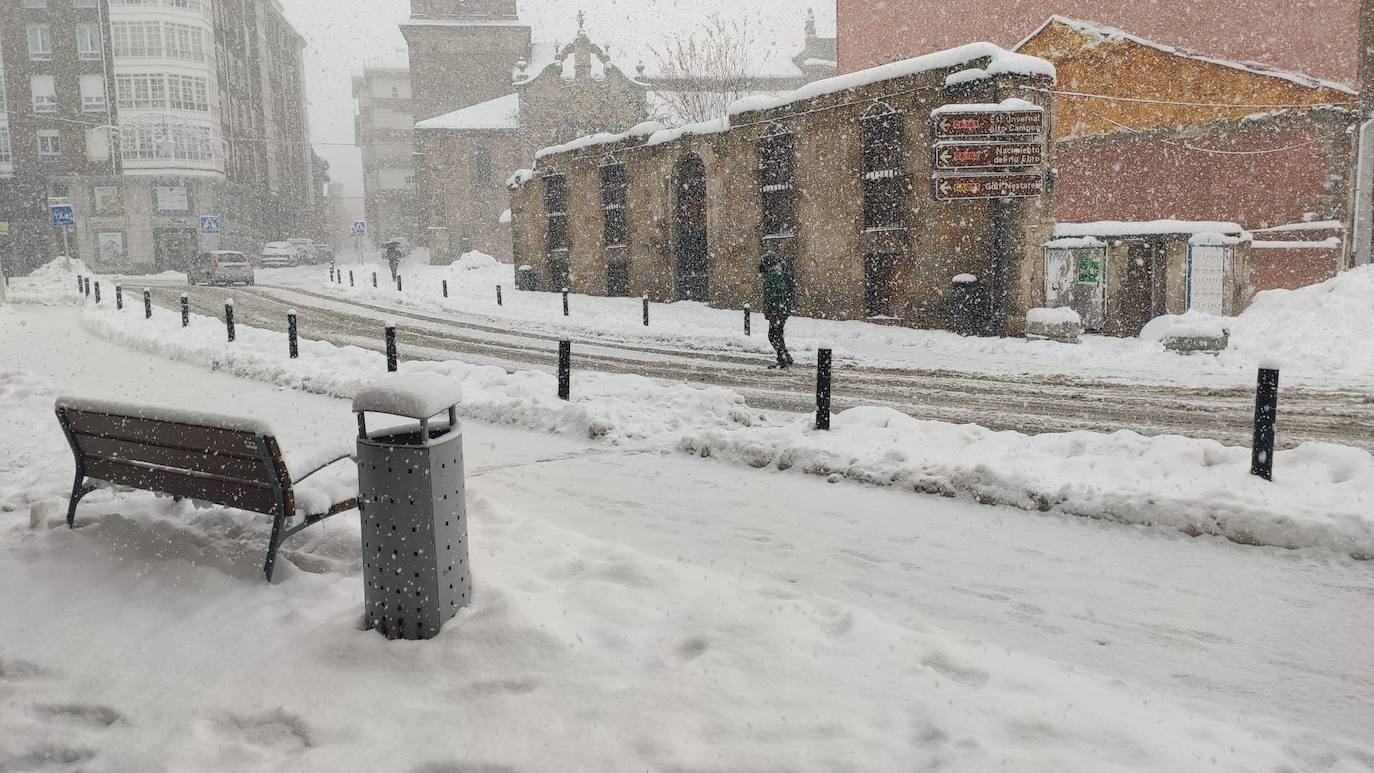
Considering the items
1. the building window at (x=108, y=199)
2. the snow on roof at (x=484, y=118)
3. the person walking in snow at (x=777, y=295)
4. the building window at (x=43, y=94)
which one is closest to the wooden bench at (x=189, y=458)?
the person walking in snow at (x=777, y=295)

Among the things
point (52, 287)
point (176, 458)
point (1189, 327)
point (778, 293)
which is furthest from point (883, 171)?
point (52, 287)

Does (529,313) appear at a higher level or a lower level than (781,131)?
lower

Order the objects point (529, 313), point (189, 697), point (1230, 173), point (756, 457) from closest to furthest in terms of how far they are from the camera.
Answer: point (189, 697)
point (756, 457)
point (1230, 173)
point (529, 313)

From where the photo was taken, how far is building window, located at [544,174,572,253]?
31.5 metres

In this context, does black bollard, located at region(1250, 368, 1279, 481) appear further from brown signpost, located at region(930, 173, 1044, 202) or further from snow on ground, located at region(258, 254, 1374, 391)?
brown signpost, located at region(930, 173, 1044, 202)

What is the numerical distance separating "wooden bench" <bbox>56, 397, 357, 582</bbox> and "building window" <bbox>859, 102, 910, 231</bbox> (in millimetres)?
16830

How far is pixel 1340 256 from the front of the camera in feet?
69.3

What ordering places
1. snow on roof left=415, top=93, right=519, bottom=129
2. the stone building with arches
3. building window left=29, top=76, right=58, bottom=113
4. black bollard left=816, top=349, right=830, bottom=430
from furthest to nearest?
1. snow on roof left=415, top=93, right=519, bottom=129
2. building window left=29, top=76, right=58, bottom=113
3. the stone building with arches
4. black bollard left=816, top=349, right=830, bottom=430

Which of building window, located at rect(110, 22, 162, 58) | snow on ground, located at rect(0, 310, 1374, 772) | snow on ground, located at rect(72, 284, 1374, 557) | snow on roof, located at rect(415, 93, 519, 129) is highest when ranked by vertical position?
building window, located at rect(110, 22, 162, 58)

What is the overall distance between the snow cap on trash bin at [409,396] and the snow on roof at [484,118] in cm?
5663

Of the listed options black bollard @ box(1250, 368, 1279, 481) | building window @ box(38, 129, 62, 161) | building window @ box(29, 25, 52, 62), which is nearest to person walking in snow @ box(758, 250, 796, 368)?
black bollard @ box(1250, 368, 1279, 481)

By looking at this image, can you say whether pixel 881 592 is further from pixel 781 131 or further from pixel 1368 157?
pixel 1368 157

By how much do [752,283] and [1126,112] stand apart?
11.0 metres

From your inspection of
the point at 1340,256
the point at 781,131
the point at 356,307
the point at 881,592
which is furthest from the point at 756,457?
the point at 356,307
